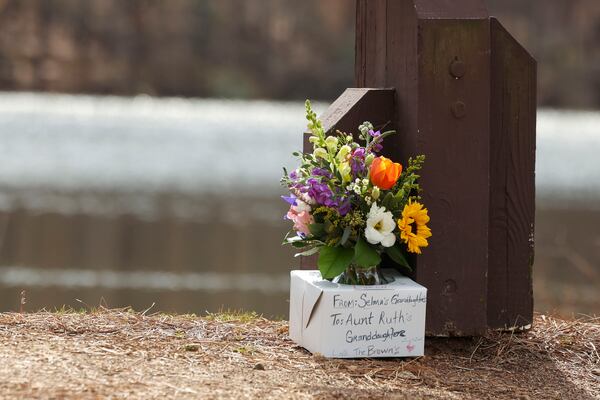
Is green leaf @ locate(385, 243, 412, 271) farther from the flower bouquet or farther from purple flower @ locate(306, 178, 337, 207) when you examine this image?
purple flower @ locate(306, 178, 337, 207)

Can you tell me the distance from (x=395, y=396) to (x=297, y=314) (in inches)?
26.7

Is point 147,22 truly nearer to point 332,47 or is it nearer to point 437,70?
point 332,47

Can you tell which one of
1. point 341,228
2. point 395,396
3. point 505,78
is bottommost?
point 395,396

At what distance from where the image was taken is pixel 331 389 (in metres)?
3.66

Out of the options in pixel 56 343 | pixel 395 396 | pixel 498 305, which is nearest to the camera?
pixel 395 396

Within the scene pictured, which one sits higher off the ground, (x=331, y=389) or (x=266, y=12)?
(x=266, y=12)

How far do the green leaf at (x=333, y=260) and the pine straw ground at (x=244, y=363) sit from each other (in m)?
0.30

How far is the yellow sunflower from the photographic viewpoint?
4.07m

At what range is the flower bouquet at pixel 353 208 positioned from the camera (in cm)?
403

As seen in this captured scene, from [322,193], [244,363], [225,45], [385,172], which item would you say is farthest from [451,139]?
[225,45]

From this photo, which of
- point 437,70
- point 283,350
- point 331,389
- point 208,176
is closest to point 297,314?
point 283,350

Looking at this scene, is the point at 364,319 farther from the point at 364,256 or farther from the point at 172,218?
the point at 172,218

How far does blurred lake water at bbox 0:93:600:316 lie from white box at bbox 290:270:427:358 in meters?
1.50

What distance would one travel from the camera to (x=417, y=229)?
411 cm
